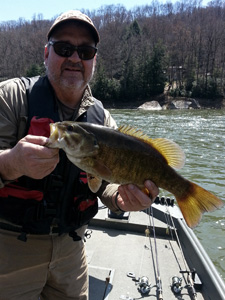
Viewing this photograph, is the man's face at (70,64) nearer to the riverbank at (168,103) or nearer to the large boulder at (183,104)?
the riverbank at (168,103)

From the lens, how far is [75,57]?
2.78 m

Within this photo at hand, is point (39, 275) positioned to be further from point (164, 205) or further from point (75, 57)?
point (164, 205)

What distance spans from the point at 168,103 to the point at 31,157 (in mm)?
47586

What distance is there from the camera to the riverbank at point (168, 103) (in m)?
45.1

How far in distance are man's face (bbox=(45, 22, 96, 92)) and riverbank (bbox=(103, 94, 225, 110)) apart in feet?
140

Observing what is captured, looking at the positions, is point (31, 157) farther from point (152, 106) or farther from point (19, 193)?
point (152, 106)

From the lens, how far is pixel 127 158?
239 centimetres

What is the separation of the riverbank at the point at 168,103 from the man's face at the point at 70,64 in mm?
42688

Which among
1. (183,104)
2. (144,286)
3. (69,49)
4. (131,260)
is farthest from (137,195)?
(183,104)

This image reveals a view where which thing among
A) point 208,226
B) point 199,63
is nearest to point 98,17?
point 199,63

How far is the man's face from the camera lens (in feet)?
9.10

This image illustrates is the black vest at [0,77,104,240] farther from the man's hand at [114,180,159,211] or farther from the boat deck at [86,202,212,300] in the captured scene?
the boat deck at [86,202,212,300]

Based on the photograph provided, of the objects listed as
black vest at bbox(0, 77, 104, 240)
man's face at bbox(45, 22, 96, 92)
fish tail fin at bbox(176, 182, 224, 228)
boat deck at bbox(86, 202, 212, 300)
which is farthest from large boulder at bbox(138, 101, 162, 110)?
fish tail fin at bbox(176, 182, 224, 228)

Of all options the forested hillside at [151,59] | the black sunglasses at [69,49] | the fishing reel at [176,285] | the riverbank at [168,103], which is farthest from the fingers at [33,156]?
the forested hillside at [151,59]
